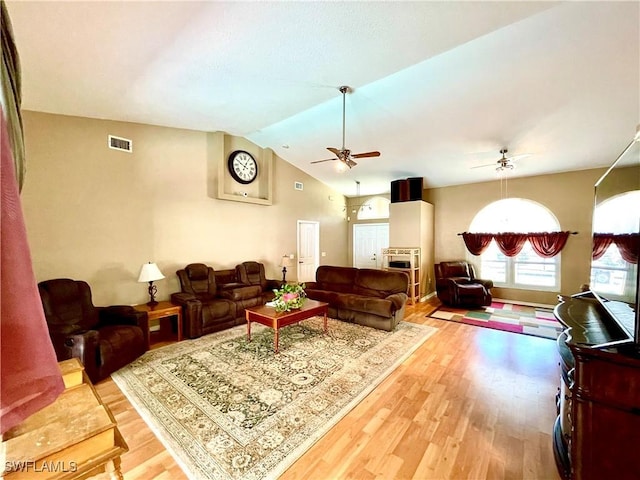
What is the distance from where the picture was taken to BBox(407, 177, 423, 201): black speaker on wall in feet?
20.7

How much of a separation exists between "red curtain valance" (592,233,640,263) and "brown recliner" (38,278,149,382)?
423 cm

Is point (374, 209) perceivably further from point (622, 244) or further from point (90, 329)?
point (90, 329)

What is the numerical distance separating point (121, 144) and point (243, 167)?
213cm

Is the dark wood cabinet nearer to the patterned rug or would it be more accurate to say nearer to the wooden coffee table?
the wooden coffee table

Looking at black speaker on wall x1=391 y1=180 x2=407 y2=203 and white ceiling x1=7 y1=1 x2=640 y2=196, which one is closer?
white ceiling x1=7 y1=1 x2=640 y2=196

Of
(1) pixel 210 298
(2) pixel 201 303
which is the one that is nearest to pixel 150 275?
(2) pixel 201 303

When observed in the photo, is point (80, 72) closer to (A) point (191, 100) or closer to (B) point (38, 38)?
(B) point (38, 38)

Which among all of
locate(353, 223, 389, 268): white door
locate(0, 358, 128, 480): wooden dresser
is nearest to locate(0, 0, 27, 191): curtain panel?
locate(0, 358, 128, 480): wooden dresser

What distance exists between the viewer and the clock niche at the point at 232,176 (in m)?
5.11

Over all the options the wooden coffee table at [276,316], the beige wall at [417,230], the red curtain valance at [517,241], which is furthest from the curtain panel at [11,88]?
the red curtain valance at [517,241]

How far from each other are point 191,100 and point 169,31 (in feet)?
4.46

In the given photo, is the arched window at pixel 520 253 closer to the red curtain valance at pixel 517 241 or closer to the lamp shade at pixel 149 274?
the red curtain valance at pixel 517 241

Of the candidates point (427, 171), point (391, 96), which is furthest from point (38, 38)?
point (427, 171)

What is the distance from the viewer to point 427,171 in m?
6.01
